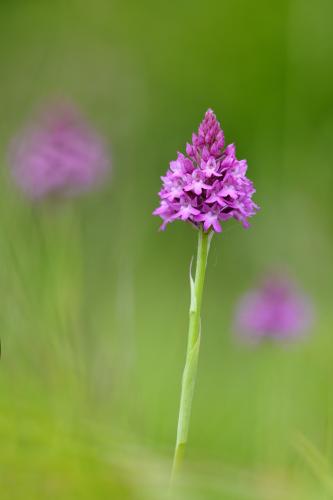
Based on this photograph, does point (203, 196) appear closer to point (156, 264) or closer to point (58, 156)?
point (58, 156)

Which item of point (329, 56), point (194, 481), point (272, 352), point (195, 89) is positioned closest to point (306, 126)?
point (329, 56)

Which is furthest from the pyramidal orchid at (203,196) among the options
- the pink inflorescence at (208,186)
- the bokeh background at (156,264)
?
Answer: the bokeh background at (156,264)

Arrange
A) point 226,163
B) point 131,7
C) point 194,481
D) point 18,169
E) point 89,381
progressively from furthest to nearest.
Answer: point 131,7 < point 18,169 < point 89,381 < point 226,163 < point 194,481

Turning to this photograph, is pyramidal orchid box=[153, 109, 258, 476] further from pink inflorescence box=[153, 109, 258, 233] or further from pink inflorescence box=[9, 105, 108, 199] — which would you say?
pink inflorescence box=[9, 105, 108, 199]

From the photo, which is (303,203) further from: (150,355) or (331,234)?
(150,355)

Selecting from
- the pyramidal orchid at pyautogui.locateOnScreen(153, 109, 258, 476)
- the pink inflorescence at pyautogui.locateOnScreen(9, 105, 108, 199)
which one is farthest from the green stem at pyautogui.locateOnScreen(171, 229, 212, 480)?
the pink inflorescence at pyautogui.locateOnScreen(9, 105, 108, 199)

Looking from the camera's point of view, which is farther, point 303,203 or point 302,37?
point 303,203
